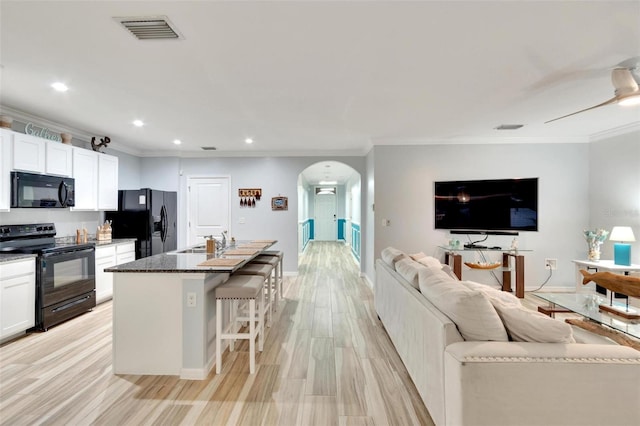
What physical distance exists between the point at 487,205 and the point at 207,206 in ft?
16.7

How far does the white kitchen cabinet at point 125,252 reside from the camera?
459cm

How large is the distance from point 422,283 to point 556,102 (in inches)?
107

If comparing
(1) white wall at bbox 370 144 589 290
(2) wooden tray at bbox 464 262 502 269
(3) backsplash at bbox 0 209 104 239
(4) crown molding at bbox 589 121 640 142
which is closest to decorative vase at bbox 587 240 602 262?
(1) white wall at bbox 370 144 589 290

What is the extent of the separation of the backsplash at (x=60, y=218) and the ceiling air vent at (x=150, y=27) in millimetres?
3131

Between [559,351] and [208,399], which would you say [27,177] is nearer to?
[208,399]

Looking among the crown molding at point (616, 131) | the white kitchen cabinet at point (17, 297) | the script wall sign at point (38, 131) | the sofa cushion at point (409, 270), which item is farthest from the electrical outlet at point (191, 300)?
the crown molding at point (616, 131)

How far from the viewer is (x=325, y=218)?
1327 centimetres

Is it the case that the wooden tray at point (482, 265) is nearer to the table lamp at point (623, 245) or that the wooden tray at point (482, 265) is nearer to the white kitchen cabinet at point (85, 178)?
the table lamp at point (623, 245)

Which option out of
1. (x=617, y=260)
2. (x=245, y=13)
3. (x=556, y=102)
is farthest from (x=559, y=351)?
(x=617, y=260)

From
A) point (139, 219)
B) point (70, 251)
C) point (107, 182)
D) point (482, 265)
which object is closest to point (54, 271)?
point (70, 251)

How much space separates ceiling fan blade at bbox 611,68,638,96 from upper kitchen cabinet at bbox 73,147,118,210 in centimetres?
581

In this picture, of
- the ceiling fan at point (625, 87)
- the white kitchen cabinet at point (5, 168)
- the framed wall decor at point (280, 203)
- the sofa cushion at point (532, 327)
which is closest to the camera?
the sofa cushion at point (532, 327)

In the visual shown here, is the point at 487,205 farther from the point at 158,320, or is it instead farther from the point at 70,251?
the point at 70,251

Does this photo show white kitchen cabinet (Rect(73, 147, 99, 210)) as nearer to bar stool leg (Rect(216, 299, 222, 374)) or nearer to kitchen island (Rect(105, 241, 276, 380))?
kitchen island (Rect(105, 241, 276, 380))
